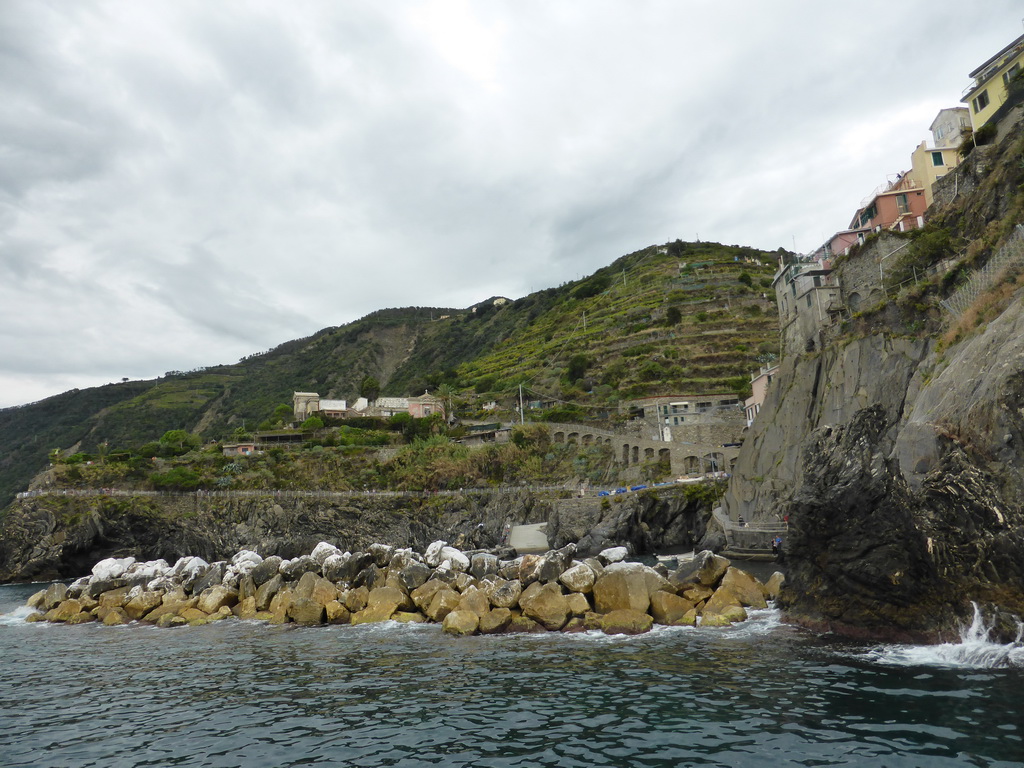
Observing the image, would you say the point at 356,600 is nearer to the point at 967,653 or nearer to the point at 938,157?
the point at 967,653

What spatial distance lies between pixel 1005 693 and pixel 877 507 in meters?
7.09

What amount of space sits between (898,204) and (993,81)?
981 centimetres

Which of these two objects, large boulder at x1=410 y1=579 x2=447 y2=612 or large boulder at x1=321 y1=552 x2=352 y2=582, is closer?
large boulder at x1=410 y1=579 x2=447 y2=612

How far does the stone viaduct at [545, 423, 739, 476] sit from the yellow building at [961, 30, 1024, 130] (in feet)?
103

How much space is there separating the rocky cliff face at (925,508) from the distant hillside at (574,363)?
59188 millimetres

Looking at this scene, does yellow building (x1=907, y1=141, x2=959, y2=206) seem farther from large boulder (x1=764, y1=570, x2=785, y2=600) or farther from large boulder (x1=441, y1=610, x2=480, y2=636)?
large boulder (x1=441, y1=610, x2=480, y2=636)

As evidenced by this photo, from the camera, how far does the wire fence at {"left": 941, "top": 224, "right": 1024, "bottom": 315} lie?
2342 cm

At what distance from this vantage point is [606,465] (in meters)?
72.6

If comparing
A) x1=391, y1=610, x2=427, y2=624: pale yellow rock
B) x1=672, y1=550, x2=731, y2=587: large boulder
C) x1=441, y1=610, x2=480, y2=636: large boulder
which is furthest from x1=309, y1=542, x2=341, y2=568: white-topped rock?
x1=672, y1=550, x2=731, y2=587: large boulder

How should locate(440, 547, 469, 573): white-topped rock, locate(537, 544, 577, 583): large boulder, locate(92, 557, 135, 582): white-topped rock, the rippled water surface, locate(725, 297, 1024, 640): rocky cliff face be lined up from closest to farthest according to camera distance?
the rippled water surface → locate(725, 297, 1024, 640): rocky cliff face → locate(537, 544, 577, 583): large boulder → locate(440, 547, 469, 573): white-topped rock → locate(92, 557, 135, 582): white-topped rock

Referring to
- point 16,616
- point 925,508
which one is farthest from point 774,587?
point 16,616

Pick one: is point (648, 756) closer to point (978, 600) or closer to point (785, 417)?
point (978, 600)

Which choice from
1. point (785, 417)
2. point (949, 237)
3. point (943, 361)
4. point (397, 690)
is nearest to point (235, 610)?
point (397, 690)

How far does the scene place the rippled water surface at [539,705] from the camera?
34.1ft
